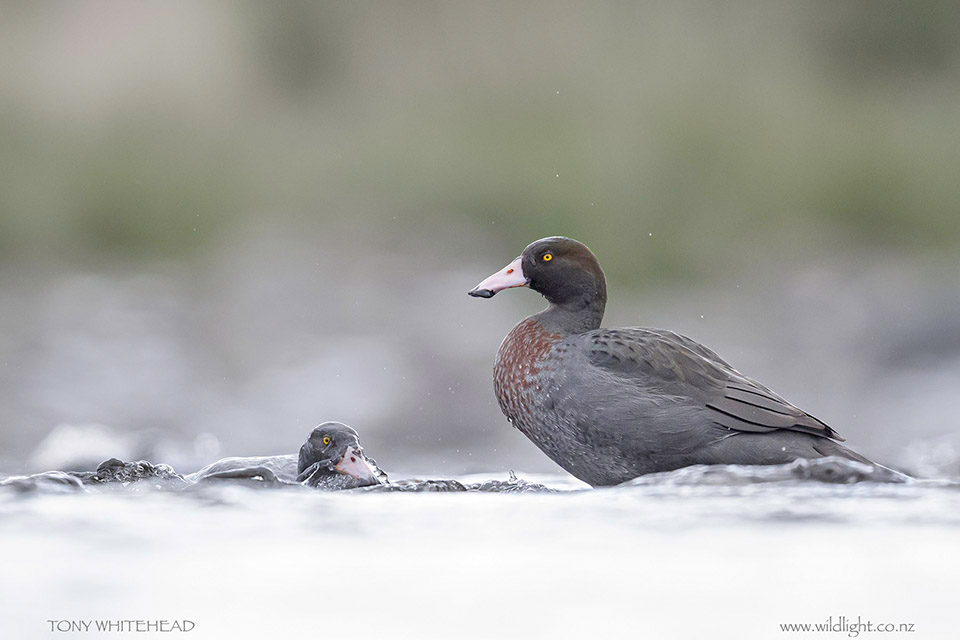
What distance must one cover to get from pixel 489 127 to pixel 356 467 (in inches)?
283

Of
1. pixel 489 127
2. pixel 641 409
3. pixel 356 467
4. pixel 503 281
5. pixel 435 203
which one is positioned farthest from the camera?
pixel 489 127

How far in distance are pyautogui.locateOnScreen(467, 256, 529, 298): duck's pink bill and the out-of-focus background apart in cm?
307

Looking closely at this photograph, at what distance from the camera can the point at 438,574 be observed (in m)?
4.04

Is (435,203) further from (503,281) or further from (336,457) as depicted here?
(336,457)

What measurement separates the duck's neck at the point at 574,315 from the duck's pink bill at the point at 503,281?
19cm

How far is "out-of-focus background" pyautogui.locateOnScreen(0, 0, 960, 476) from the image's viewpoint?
405 inches

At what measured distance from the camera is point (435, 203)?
12070 mm

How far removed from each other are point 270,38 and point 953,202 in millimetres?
7063

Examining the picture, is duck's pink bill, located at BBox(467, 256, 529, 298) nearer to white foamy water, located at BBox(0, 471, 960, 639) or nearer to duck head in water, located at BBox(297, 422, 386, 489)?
duck head in water, located at BBox(297, 422, 386, 489)

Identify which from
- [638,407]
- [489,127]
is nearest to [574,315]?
[638,407]

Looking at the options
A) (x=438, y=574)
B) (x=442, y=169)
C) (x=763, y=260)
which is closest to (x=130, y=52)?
(x=442, y=169)

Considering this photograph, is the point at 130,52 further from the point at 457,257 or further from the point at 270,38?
the point at 457,257

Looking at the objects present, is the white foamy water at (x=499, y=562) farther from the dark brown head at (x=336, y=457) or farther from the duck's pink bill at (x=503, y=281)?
the duck's pink bill at (x=503, y=281)

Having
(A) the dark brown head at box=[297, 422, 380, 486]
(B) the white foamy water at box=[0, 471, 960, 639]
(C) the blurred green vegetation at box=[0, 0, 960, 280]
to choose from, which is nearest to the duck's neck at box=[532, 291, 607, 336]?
(A) the dark brown head at box=[297, 422, 380, 486]
